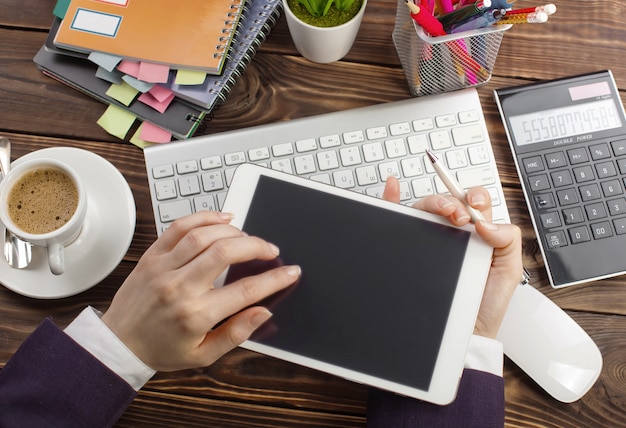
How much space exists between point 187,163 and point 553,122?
0.46 m

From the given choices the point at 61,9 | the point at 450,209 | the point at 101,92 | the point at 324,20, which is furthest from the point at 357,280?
the point at 61,9

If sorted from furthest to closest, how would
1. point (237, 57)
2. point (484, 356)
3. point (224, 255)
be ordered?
point (237, 57) → point (484, 356) → point (224, 255)

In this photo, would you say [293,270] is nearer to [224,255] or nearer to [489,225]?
[224,255]

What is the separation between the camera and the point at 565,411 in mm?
711

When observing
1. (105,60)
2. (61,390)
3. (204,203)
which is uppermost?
(105,60)

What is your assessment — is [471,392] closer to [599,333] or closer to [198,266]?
[599,333]

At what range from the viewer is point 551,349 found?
27.2 inches

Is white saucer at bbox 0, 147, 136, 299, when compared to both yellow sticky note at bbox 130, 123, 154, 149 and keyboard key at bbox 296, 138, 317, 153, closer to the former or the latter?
yellow sticky note at bbox 130, 123, 154, 149

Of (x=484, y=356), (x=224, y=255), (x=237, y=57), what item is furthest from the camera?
(x=237, y=57)

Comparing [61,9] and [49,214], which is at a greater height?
[61,9]

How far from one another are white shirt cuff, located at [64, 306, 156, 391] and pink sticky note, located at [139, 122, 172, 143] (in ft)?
0.77

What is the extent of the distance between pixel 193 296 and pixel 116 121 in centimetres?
31

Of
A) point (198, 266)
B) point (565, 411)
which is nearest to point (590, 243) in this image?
point (565, 411)

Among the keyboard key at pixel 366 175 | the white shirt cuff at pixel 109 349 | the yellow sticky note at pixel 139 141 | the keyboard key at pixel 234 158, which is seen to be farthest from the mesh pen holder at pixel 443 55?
the white shirt cuff at pixel 109 349
